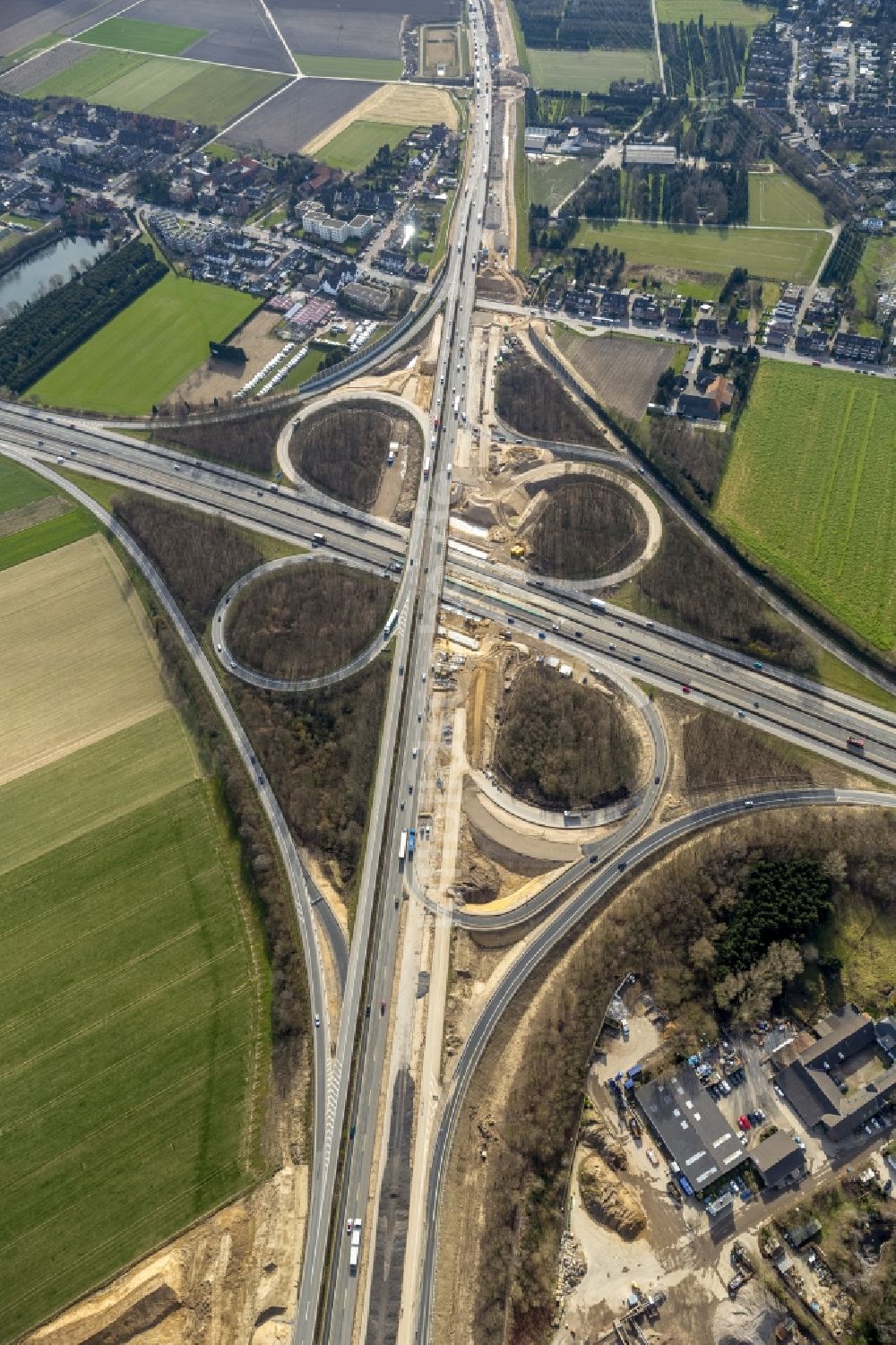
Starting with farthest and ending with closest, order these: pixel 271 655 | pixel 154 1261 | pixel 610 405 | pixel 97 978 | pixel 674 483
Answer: pixel 610 405, pixel 674 483, pixel 271 655, pixel 97 978, pixel 154 1261

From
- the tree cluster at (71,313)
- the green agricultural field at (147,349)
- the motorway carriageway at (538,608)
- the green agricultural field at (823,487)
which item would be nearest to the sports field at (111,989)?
the motorway carriageway at (538,608)

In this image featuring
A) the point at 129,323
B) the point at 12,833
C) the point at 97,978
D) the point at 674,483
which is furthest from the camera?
the point at 129,323

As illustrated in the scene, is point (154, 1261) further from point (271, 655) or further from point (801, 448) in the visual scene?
point (801, 448)

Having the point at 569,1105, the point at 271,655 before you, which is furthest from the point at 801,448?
the point at 569,1105

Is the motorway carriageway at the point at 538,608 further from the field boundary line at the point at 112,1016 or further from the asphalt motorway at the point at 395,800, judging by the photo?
the field boundary line at the point at 112,1016

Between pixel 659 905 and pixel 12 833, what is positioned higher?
pixel 12 833

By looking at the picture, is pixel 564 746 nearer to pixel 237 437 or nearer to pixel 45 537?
pixel 237 437
